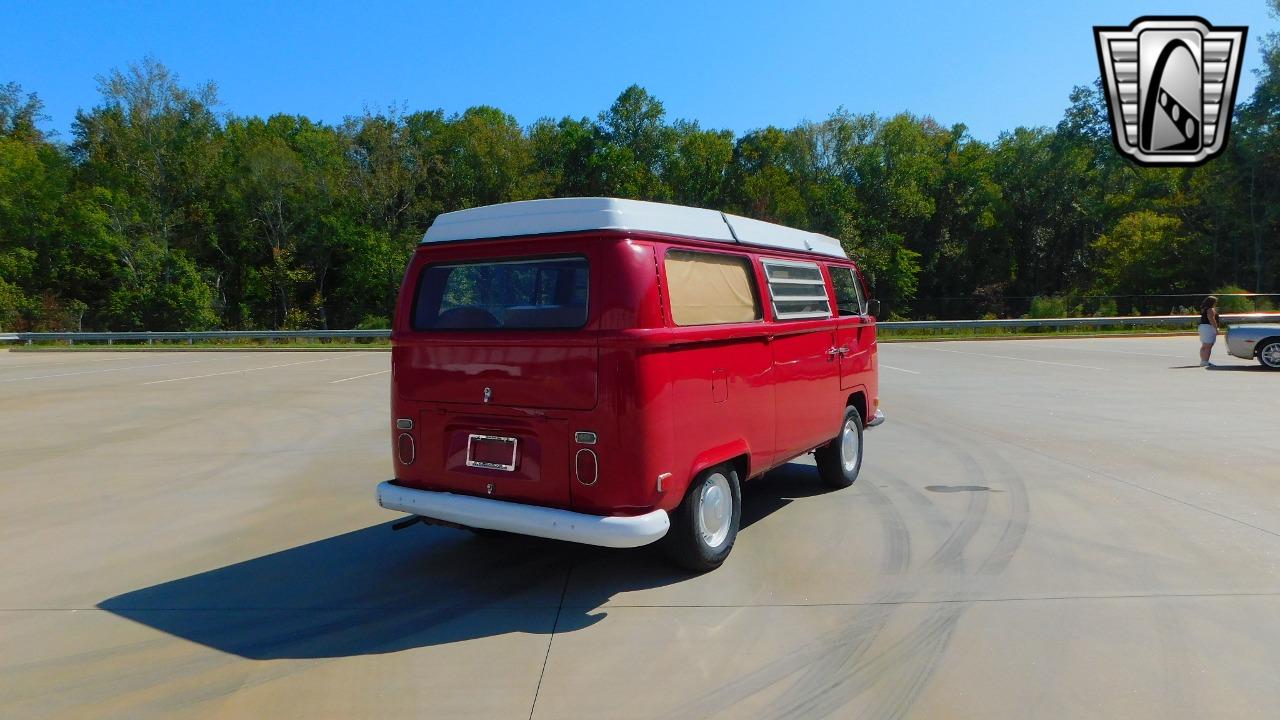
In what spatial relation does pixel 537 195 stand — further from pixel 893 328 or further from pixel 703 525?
pixel 703 525

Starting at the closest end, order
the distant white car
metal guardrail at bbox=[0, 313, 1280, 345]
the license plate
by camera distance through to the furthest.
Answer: the license plate → the distant white car → metal guardrail at bbox=[0, 313, 1280, 345]

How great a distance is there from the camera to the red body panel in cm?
441

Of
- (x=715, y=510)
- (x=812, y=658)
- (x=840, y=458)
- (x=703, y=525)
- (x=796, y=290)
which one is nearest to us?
(x=812, y=658)

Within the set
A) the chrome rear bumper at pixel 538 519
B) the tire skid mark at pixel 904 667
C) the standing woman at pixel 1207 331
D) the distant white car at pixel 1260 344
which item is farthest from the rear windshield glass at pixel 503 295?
the standing woman at pixel 1207 331

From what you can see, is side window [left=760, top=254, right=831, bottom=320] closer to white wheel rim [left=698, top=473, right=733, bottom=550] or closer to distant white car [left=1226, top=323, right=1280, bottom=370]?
white wheel rim [left=698, top=473, right=733, bottom=550]

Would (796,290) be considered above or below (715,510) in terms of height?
above

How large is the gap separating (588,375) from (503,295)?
2.86 ft

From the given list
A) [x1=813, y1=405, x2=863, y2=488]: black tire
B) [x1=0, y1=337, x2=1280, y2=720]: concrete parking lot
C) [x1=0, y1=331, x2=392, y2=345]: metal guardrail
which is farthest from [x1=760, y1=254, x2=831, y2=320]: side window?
[x1=0, y1=331, x2=392, y2=345]: metal guardrail

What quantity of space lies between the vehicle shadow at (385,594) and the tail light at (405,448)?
751mm

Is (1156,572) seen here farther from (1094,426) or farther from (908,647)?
(1094,426)

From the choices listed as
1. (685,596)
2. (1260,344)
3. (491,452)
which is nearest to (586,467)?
(491,452)

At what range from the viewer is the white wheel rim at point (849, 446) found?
7.18 meters

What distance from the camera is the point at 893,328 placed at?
34281 millimetres

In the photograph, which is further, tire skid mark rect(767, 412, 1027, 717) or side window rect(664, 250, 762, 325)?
side window rect(664, 250, 762, 325)
